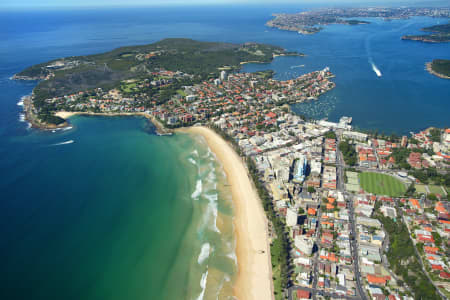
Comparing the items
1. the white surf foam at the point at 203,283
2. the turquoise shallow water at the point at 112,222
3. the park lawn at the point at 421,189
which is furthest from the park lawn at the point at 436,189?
the white surf foam at the point at 203,283

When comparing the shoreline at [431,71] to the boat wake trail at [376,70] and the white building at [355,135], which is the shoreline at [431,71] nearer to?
the boat wake trail at [376,70]

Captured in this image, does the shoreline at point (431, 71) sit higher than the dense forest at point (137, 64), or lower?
lower

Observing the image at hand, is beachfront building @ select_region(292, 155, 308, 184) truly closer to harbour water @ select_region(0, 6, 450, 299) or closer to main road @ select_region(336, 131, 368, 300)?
main road @ select_region(336, 131, 368, 300)

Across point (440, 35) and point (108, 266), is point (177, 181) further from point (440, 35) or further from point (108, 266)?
point (440, 35)

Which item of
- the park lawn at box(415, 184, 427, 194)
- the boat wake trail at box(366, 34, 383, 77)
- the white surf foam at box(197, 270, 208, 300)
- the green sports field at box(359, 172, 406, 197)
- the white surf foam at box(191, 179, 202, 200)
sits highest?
the boat wake trail at box(366, 34, 383, 77)

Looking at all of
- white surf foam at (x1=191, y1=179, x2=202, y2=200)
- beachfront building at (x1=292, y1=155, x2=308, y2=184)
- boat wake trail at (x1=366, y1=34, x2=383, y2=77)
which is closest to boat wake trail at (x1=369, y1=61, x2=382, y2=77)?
boat wake trail at (x1=366, y1=34, x2=383, y2=77)

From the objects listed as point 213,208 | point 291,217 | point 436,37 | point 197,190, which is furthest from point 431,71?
point 213,208

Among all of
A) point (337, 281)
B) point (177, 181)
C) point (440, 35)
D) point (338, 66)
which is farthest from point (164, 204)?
point (440, 35)
